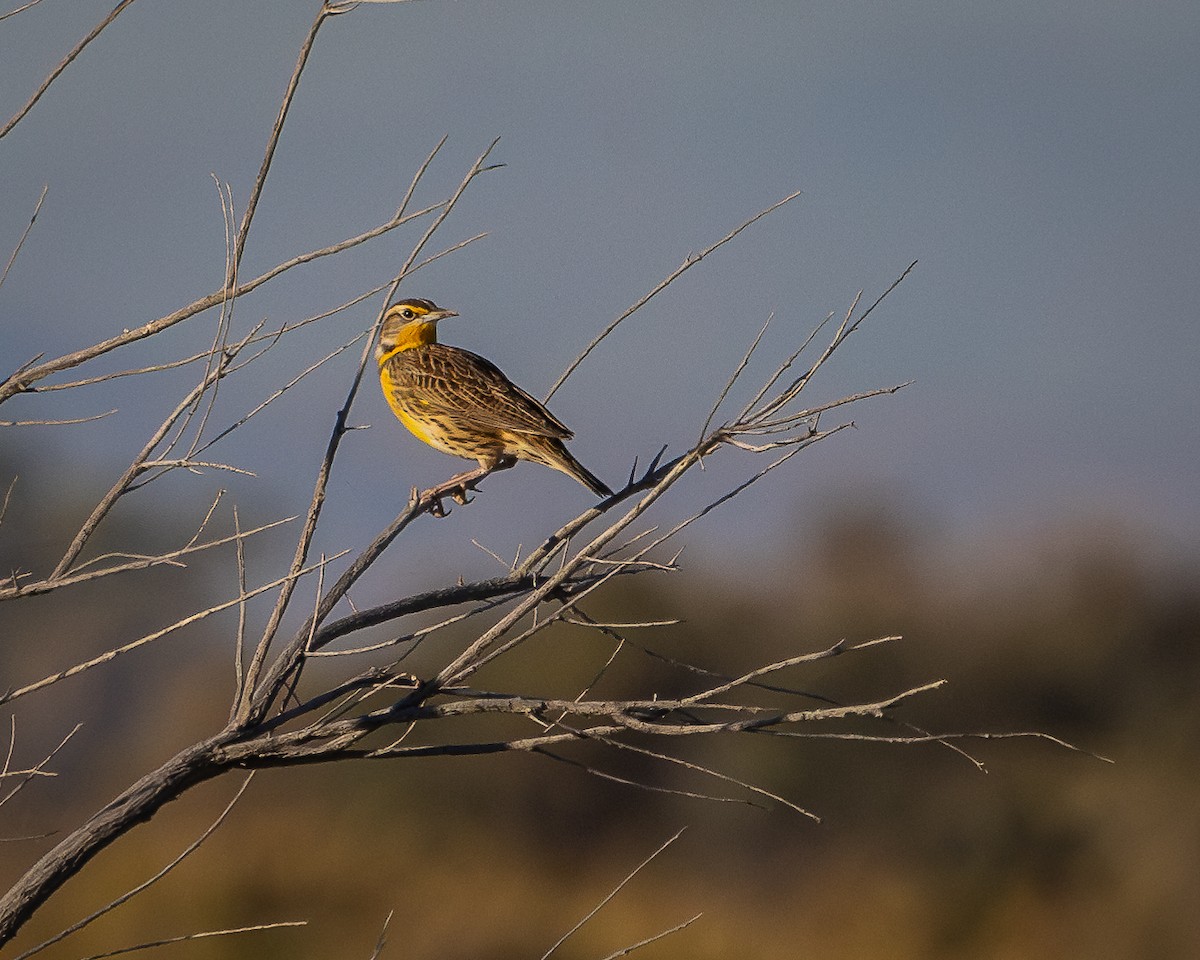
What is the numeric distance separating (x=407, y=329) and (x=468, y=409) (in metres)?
1.72

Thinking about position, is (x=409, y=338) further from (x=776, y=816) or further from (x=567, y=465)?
(x=776, y=816)

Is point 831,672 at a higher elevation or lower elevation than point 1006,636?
higher

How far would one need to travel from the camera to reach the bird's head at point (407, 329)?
35.0 feet

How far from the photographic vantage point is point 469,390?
31.1ft

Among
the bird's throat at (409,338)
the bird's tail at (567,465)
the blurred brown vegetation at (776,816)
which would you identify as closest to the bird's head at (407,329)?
the bird's throat at (409,338)

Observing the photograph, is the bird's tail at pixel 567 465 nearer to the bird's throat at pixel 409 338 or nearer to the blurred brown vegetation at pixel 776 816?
the bird's throat at pixel 409 338

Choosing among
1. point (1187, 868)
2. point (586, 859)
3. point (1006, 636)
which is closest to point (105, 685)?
point (586, 859)

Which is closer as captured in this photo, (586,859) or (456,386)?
(456,386)

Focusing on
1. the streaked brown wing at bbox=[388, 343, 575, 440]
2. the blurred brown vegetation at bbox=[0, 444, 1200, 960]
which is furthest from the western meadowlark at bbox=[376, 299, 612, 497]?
the blurred brown vegetation at bbox=[0, 444, 1200, 960]

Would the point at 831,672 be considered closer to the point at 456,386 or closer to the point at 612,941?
the point at 612,941

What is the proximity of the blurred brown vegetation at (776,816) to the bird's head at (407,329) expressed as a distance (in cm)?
1885

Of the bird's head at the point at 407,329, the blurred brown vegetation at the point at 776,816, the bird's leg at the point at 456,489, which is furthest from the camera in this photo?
the blurred brown vegetation at the point at 776,816

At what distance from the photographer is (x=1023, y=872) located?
36.1 metres

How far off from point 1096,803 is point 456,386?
1241 inches
